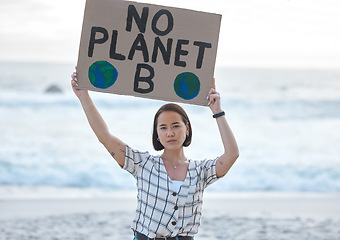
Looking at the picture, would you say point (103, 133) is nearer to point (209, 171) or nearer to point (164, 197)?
point (164, 197)

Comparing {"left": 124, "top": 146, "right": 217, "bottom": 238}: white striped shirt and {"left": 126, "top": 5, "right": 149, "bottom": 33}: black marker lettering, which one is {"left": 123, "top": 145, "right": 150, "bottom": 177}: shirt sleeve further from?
{"left": 126, "top": 5, "right": 149, "bottom": 33}: black marker lettering

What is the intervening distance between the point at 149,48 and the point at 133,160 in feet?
1.87

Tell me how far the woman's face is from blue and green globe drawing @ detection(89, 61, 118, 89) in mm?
322

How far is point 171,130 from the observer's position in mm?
2986

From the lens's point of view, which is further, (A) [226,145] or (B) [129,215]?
(B) [129,215]

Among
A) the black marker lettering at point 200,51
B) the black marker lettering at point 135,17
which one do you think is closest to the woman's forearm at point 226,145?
the black marker lettering at point 200,51

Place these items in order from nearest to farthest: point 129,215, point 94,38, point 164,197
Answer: point 164,197
point 94,38
point 129,215

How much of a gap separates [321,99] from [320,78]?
28.8 feet

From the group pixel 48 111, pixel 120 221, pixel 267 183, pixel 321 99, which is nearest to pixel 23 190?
pixel 120 221

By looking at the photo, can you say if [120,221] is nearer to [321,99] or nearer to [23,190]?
[23,190]

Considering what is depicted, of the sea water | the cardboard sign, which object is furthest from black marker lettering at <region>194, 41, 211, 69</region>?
the sea water

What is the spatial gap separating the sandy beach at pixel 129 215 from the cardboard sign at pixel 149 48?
3.62 metres

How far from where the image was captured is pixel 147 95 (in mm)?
2926

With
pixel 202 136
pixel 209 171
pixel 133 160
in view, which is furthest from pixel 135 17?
pixel 202 136
